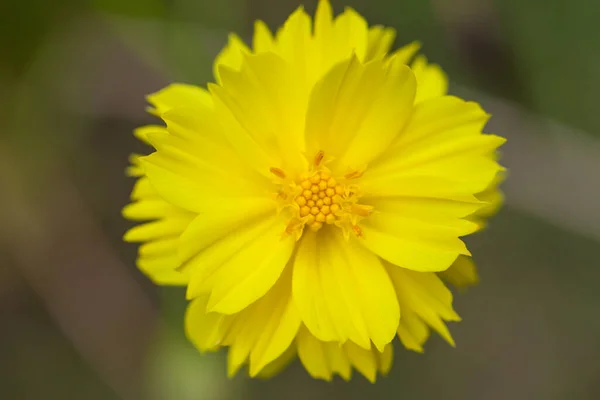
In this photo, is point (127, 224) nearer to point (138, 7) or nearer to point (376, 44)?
point (138, 7)

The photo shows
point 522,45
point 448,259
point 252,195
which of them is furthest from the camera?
point 522,45

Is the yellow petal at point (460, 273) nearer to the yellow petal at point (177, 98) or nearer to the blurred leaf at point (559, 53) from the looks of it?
the yellow petal at point (177, 98)

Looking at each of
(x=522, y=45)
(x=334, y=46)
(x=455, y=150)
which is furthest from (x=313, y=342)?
(x=522, y=45)

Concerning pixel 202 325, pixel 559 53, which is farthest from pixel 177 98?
pixel 559 53

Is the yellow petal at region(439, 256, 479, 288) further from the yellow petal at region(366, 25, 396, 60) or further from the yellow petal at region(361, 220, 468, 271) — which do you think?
the yellow petal at region(366, 25, 396, 60)

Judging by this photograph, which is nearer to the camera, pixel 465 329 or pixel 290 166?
pixel 290 166

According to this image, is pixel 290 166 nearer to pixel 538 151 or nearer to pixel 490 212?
pixel 490 212

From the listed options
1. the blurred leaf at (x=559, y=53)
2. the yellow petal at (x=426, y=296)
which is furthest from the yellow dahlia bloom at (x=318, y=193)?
the blurred leaf at (x=559, y=53)
